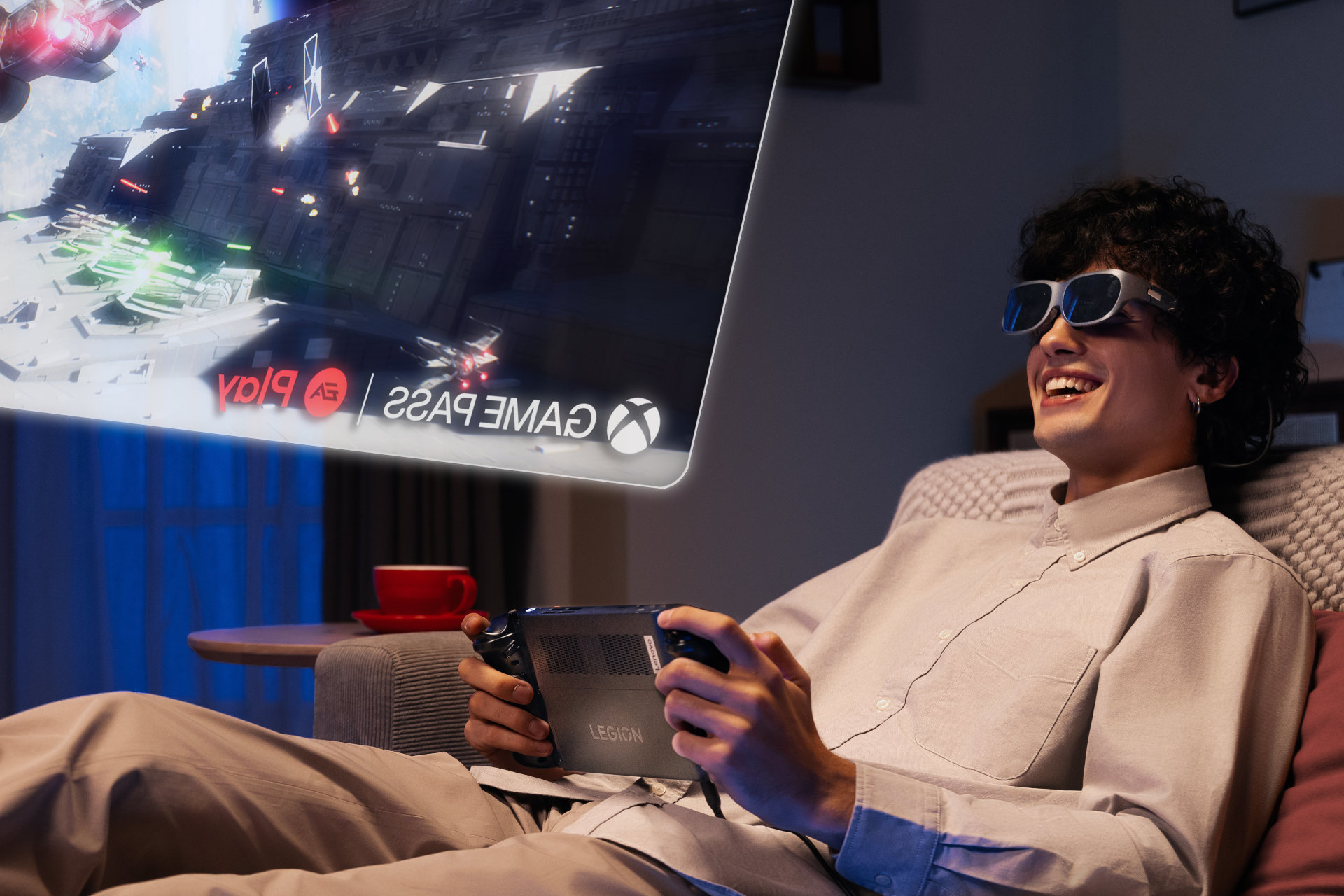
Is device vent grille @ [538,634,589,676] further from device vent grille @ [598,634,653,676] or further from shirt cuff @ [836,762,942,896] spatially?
shirt cuff @ [836,762,942,896]

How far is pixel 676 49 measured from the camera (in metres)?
0.99

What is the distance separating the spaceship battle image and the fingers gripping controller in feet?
0.49

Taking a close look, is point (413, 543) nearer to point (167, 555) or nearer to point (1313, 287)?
point (167, 555)

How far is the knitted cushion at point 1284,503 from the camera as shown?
103 centimetres

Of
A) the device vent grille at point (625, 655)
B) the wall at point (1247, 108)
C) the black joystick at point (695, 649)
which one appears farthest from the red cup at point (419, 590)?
the wall at point (1247, 108)

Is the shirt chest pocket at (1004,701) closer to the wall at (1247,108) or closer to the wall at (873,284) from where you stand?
the wall at (873,284)

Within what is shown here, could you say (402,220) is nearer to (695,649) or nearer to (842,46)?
(695,649)

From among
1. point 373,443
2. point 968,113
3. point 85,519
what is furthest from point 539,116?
point 968,113

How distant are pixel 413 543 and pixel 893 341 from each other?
1219 mm

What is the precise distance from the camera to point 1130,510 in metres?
1.07

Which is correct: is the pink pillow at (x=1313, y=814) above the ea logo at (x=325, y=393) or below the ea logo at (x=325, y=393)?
below

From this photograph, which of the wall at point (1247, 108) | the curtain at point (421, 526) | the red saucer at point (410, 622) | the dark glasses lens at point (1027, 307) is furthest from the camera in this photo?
the wall at point (1247, 108)

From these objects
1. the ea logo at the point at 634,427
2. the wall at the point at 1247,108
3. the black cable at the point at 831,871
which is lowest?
the black cable at the point at 831,871

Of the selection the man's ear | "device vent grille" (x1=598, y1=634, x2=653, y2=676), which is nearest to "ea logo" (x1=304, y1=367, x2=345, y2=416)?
"device vent grille" (x1=598, y1=634, x2=653, y2=676)
